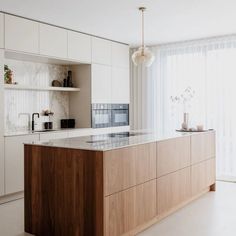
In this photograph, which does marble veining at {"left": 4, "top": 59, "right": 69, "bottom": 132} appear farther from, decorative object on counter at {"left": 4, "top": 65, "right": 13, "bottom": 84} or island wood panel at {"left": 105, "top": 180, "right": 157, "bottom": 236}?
island wood panel at {"left": 105, "top": 180, "right": 157, "bottom": 236}

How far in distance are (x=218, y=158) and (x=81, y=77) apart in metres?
2.91

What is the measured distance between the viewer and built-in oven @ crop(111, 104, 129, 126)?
6.43 meters

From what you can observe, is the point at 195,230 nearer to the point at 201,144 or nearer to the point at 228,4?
the point at 201,144

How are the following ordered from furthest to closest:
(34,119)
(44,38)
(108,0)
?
(34,119), (44,38), (108,0)

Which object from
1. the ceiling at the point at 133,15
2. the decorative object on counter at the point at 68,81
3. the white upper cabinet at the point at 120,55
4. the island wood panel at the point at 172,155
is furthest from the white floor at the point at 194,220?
the white upper cabinet at the point at 120,55

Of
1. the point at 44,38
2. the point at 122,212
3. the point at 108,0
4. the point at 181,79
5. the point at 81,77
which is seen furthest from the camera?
the point at 181,79

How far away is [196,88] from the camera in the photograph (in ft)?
21.2

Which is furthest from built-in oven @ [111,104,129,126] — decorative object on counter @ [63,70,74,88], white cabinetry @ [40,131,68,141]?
white cabinetry @ [40,131,68,141]

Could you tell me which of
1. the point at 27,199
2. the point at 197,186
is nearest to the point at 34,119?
the point at 27,199

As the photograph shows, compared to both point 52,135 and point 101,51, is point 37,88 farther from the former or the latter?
point 101,51

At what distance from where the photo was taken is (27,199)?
3.38m

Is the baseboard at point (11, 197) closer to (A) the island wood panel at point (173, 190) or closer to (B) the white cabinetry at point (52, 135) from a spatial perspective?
(B) the white cabinetry at point (52, 135)

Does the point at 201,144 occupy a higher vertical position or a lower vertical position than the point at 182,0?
lower

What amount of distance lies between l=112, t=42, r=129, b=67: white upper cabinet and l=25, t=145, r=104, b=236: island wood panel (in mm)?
3499
